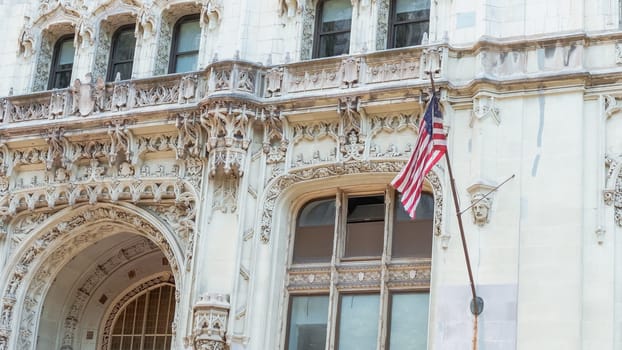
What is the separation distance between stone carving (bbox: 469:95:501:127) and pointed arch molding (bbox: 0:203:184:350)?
8.18m

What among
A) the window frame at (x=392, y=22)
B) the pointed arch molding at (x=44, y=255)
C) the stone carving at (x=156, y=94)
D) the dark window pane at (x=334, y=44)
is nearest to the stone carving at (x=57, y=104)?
the stone carving at (x=156, y=94)

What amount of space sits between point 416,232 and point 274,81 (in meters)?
4.68

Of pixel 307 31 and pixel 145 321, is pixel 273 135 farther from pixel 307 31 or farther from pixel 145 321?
pixel 145 321

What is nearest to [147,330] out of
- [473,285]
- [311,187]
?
[311,187]

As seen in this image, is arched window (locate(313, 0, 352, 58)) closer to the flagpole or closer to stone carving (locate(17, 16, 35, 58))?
the flagpole

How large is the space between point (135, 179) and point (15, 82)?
5025 millimetres

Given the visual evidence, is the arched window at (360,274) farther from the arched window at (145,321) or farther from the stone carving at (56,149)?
the arched window at (145,321)

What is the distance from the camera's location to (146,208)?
27.1 meters

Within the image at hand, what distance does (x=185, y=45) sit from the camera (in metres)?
29.0

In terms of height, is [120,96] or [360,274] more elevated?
[120,96]

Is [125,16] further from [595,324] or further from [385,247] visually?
[595,324]

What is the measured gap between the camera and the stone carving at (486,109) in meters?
23.8

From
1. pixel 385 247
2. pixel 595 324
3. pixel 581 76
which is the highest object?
pixel 581 76

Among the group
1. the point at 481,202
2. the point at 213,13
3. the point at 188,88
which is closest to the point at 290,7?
the point at 213,13
